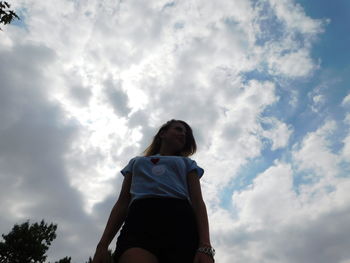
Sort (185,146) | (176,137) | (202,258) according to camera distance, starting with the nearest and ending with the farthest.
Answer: (202,258), (176,137), (185,146)

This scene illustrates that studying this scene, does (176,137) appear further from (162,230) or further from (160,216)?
(162,230)

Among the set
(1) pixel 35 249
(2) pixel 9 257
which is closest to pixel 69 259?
(1) pixel 35 249

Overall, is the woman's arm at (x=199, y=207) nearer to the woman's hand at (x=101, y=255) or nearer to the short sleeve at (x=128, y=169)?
the short sleeve at (x=128, y=169)

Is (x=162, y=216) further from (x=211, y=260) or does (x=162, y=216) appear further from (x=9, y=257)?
(x=9, y=257)

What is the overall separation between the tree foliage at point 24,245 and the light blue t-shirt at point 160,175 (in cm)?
2622

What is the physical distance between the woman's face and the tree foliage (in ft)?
85.3

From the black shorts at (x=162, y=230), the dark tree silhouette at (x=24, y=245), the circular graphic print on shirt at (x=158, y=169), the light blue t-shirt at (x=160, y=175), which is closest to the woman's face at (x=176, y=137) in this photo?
the light blue t-shirt at (x=160, y=175)

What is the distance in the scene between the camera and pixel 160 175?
2.98 m

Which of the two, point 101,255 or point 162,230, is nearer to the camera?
point 162,230

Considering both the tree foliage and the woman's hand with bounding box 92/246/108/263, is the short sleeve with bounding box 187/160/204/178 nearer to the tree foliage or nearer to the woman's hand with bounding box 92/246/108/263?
the woman's hand with bounding box 92/246/108/263

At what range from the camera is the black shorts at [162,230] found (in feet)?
7.64

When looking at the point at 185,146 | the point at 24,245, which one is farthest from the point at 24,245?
the point at 185,146

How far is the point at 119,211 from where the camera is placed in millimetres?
2994

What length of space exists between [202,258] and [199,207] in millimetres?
551
